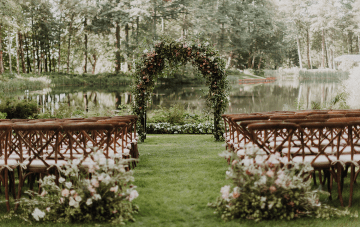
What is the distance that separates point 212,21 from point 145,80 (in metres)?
37.4

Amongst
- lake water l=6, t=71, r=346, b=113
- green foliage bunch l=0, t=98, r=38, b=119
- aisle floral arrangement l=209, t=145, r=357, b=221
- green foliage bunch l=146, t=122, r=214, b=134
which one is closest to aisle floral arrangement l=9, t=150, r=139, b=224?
aisle floral arrangement l=209, t=145, r=357, b=221

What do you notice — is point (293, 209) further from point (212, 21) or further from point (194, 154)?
point (212, 21)

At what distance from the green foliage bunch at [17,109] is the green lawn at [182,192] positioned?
6905 millimetres

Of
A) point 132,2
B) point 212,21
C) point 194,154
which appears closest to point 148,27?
point 132,2

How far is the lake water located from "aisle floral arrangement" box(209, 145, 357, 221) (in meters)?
6.84

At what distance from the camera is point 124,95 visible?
32344 millimetres

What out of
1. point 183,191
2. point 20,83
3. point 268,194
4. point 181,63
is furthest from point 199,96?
point 268,194

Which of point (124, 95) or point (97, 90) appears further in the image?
point (97, 90)

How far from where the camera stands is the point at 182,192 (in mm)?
4301

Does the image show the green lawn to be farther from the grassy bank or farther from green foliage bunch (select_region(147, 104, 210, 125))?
the grassy bank

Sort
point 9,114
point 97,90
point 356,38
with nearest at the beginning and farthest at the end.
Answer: point 9,114 < point 97,90 < point 356,38

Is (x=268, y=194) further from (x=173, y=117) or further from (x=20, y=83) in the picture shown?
(x=20, y=83)

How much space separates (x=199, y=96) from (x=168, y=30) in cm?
1888

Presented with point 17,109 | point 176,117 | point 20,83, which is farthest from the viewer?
point 20,83
